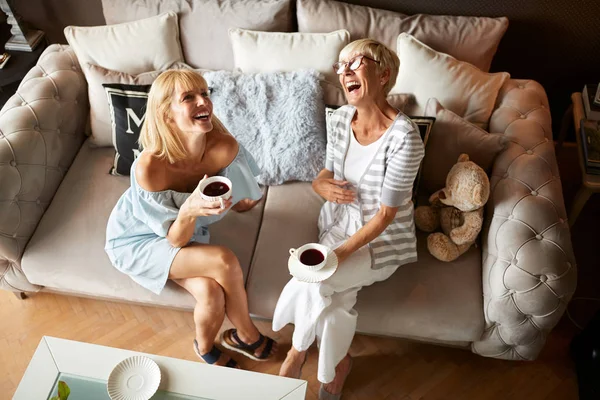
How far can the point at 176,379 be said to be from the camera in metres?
1.58

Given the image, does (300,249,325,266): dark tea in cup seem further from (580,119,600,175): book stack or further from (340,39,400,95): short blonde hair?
(580,119,600,175): book stack

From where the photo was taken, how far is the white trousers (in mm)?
1702

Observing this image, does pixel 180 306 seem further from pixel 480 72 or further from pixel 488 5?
pixel 488 5

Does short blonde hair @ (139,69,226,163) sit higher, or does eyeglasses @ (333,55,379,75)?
eyeglasses @ (333,55,379,75)

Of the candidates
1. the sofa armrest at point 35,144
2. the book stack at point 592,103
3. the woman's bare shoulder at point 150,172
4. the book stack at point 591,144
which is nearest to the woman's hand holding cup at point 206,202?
the woman's bare shoulder at point 150,172

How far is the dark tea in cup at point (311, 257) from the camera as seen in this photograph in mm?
1577

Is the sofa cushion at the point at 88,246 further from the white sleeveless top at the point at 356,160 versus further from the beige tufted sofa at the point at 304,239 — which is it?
the white sleeveless top at the point at 356,160

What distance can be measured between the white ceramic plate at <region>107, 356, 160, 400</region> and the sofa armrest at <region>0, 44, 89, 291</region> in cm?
72

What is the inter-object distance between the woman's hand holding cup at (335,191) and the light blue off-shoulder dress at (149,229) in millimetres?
285

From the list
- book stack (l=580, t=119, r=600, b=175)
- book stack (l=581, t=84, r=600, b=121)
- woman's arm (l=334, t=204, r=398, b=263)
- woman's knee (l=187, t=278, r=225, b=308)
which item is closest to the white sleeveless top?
woman's arm (l=334, t=204, r=398, b=263)

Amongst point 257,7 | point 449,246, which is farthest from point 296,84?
point 449,246

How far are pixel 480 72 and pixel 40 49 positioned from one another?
2.21m

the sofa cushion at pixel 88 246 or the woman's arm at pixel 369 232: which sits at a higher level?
the woman's arm at pixel 369 232

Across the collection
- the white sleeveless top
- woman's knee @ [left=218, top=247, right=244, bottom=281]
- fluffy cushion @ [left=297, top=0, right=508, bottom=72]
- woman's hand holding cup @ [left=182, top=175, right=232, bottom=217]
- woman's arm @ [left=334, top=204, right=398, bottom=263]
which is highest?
fluffy cushion @ [left=297, top=0, right=508, bottom=72]
